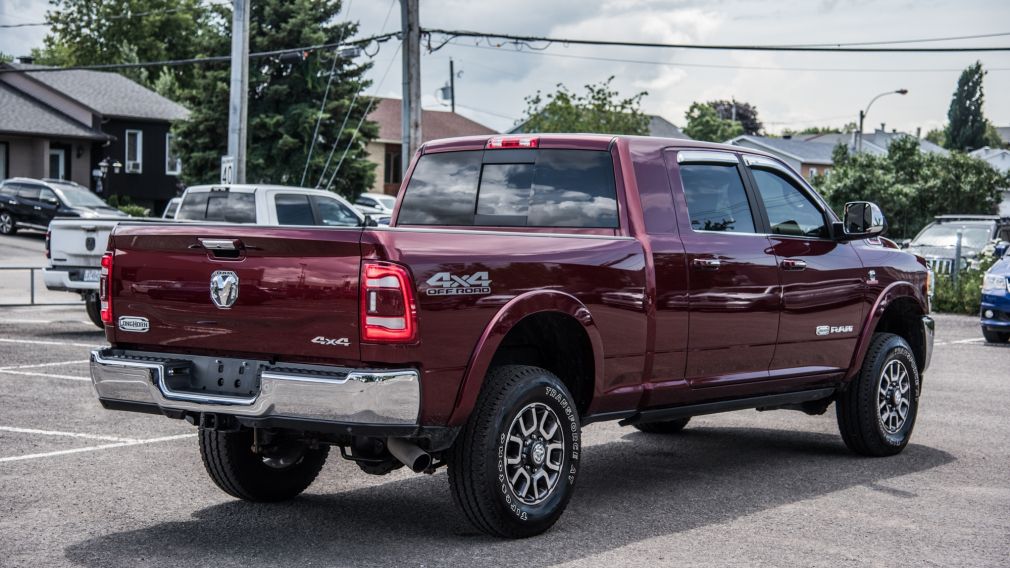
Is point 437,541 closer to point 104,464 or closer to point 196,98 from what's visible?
point 104,464

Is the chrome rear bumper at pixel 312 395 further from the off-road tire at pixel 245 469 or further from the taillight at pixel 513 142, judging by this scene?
the taillight at pixel 513 142

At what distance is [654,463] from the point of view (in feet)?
27.6

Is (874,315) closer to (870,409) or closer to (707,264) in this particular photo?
(870,409)

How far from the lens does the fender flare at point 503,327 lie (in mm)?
5762

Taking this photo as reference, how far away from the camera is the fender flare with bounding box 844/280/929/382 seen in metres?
8.51

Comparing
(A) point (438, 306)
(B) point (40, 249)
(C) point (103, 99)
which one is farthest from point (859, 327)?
(C) point (103, 99)

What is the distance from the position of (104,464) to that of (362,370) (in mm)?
3222

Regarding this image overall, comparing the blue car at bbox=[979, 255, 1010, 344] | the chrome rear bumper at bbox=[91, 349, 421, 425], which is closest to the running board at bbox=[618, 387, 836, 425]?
the chrome rear bumper at bbox=[91, 349, 421, 425]

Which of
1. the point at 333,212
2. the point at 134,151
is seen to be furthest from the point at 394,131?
the point at 333,212

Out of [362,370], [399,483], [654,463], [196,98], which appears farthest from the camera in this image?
[196,98]

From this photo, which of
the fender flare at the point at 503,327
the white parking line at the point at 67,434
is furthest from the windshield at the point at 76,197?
the fender flare at the point at 503,327

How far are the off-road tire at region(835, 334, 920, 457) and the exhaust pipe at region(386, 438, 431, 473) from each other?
3832mm

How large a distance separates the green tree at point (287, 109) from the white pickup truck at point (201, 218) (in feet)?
79.3

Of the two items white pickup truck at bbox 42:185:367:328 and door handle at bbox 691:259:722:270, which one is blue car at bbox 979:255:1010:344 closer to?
white pickup truck at bbox 42:185:367:328
